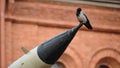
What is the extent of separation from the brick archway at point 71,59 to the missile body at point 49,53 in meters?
8.77

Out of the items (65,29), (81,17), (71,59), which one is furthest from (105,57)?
(81,17)

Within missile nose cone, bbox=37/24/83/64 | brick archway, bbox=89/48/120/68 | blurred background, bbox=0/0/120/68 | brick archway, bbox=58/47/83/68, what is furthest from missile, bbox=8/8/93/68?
brick archway, bbox=89/48/120/68

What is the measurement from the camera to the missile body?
5.60 m

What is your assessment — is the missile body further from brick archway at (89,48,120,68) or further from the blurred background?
brick archway at (89,48,120,68)

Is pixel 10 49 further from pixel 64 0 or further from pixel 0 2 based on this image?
pixel 64 0

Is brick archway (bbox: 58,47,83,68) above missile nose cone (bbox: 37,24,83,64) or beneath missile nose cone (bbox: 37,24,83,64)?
beneath

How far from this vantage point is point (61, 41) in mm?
5605

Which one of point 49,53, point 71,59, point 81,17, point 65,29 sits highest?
point 81,17

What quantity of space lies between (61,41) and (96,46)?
920cm

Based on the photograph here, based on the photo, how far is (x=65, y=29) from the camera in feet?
47.4

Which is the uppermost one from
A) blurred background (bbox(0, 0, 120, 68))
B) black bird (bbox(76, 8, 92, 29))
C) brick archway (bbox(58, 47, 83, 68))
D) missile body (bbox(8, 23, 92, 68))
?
black bird (bbox(76, 8, 92, 29))

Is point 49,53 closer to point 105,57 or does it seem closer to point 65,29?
point 65,29

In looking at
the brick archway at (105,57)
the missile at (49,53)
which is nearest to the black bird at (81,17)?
the missile at (49,53)

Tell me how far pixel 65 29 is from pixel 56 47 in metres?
A: 8.86
